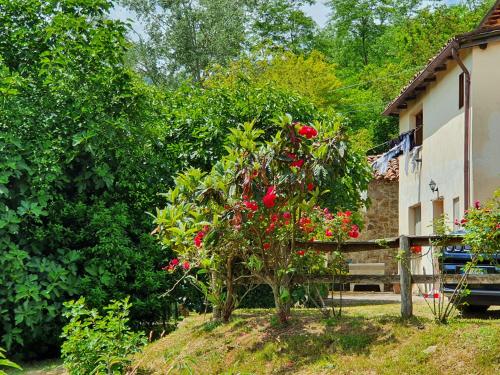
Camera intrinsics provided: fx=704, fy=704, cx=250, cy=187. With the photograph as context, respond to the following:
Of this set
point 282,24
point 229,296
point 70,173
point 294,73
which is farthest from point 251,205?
point 282,24

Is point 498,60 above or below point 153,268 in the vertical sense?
above

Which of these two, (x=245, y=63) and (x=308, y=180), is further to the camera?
(x=245, y=63)

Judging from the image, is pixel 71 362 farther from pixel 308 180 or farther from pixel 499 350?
pixel 499 350

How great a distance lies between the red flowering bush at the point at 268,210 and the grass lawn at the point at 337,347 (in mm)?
575

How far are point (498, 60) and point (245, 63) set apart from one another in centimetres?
1518

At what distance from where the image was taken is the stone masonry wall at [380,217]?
2347 cm

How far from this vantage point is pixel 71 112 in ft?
36.1

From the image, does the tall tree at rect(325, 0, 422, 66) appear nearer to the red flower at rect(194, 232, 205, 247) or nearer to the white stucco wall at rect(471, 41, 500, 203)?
the white stucco wall at rect(471, 41, 500, 203)

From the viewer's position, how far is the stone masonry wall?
23469 millimetres

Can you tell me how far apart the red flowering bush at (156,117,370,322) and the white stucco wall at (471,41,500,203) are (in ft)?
21.6

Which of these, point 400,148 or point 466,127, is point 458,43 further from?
point 400,148

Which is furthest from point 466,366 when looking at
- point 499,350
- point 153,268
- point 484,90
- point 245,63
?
point 245,63

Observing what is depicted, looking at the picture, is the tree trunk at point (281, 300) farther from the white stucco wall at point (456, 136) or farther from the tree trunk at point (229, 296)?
the white stucco wall at point (456, 136)

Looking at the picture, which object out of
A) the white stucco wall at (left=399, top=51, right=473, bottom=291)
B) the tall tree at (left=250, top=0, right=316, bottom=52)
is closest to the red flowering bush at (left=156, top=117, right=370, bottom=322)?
the white stucco wall at (left=399, top=51, right=473, bottom=291)
